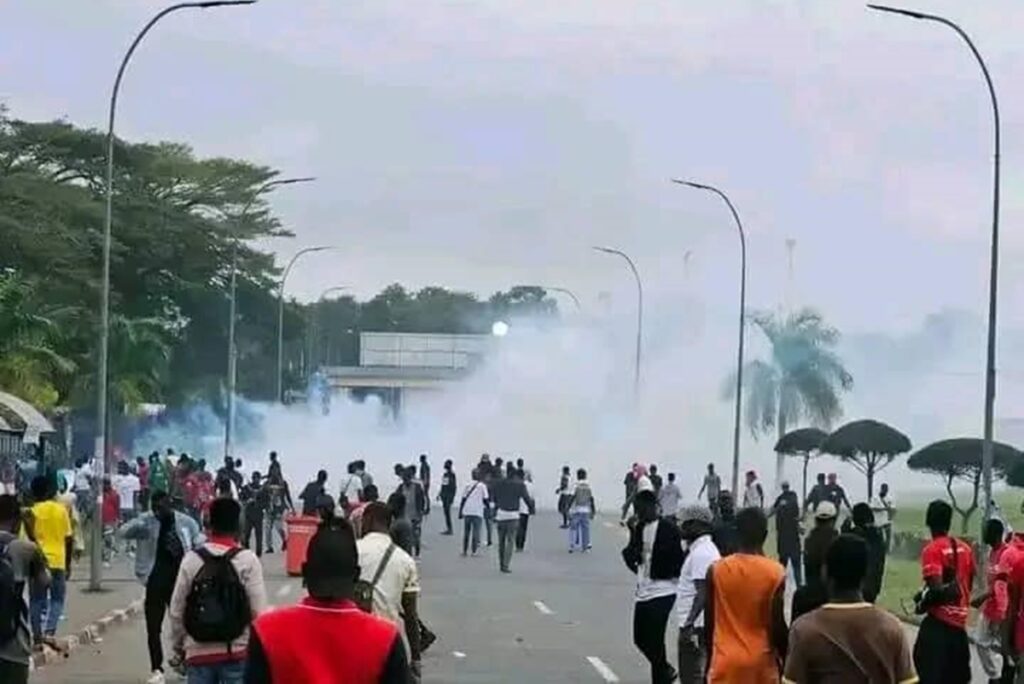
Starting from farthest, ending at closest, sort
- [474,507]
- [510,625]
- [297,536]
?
[474,507] < [297,536] < [510,625]

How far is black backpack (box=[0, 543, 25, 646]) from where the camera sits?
11.9 metres

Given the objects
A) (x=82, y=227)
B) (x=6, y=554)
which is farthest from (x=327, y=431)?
(x=6, y=554)

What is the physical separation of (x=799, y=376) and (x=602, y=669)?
5453cm

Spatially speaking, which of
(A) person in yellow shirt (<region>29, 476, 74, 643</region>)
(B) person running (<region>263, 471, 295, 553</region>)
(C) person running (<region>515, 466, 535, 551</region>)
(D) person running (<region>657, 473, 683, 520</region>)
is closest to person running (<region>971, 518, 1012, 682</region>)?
(A) person in yellow shirt (<region>29, 476, 74, 643</region>)

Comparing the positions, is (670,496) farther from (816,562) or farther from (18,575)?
(18,575)

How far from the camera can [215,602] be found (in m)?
11.0

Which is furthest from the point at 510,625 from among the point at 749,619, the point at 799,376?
the point at 799,376

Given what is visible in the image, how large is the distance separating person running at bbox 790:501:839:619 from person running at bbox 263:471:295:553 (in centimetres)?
2433

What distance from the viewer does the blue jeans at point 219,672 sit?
1100cm

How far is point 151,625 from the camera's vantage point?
17578 mm

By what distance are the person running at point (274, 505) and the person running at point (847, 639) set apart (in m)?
29.2

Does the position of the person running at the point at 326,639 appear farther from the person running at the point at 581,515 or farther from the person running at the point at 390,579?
the person running at the point at 581,515

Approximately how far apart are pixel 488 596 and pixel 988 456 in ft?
23.1

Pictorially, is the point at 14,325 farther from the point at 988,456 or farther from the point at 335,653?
the point at 335,653
